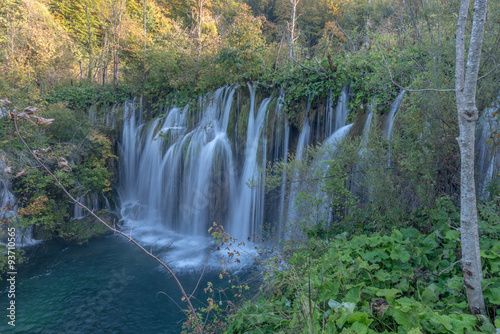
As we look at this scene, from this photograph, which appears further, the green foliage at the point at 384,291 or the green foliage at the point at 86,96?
the green foliage at the point at 86,96

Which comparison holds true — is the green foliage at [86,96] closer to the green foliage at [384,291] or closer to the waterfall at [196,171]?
the waterfall at [196,171]

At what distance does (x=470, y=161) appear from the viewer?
2.31 metres

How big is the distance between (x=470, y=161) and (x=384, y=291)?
4.20 ft

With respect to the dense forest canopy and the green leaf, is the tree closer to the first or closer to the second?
the green leaf

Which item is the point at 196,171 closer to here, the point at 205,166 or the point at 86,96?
the point at 205,166

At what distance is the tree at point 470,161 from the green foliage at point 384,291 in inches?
6.4

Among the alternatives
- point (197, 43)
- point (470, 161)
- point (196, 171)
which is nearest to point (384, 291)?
point (470, 161)

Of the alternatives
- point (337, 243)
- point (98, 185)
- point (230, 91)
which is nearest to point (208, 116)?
point (230, 91)

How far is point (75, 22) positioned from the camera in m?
20.6

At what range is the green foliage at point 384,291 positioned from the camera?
227 centimetres

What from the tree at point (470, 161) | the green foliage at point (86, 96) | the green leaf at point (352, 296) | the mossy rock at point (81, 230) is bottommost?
the mossy rock at point (81, 230)

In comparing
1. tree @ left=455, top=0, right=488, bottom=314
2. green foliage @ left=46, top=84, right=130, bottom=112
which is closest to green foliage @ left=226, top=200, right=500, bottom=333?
tree @ left=455, top=0, right=488, bottom=314

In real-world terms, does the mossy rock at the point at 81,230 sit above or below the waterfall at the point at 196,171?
below

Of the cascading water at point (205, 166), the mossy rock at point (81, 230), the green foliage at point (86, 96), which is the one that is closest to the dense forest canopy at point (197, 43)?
the green foliage at point (86, 96)
